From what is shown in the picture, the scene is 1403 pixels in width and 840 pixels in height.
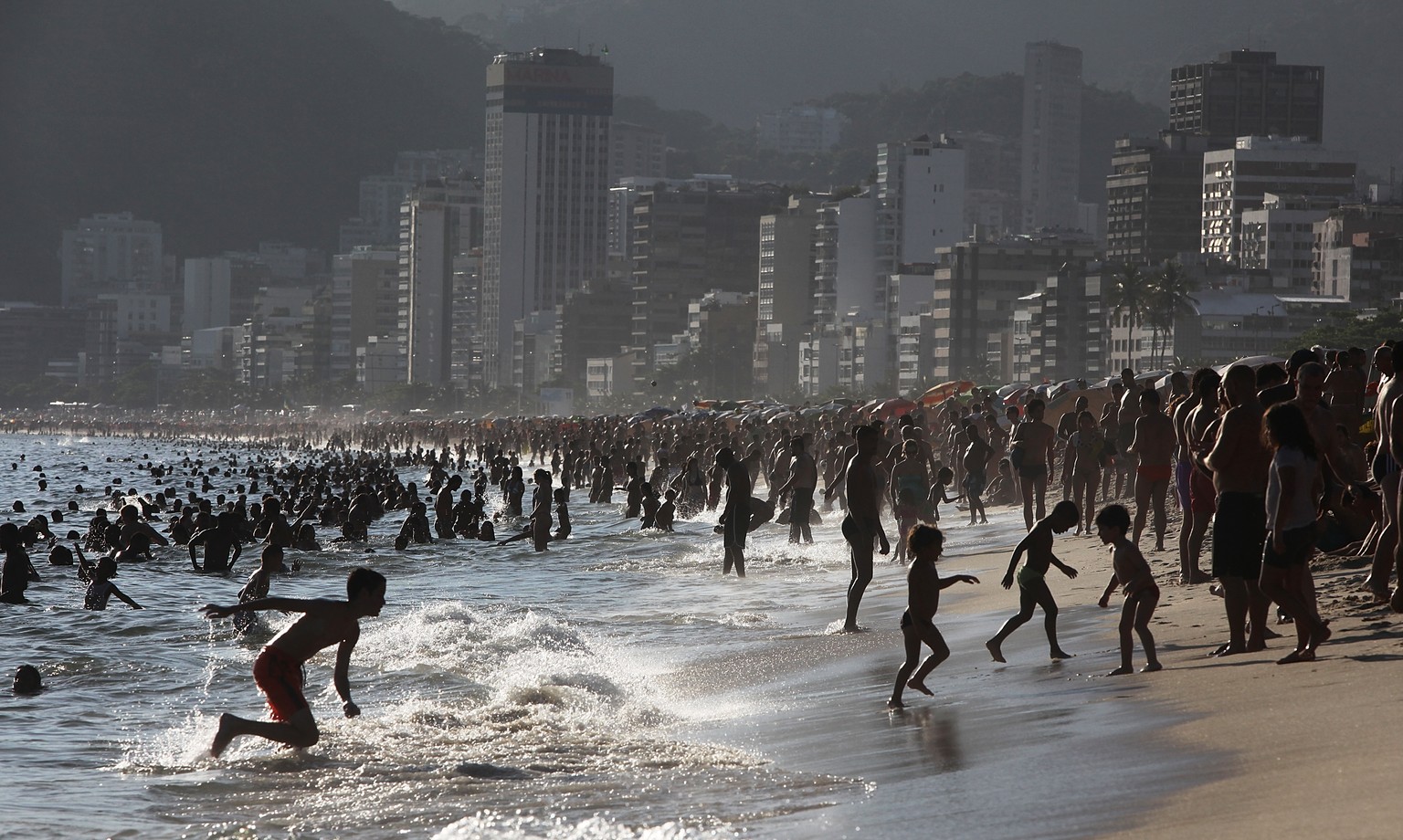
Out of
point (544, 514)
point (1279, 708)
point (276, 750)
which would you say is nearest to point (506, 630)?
point (276, 750)

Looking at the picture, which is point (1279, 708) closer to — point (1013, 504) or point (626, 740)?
point (626, 740)

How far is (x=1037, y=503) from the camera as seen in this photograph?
20.0m

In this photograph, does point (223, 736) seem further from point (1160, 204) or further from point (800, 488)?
point (1160, 204)

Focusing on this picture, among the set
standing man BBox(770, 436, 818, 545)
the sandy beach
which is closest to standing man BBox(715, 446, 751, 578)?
standing man BBox(770, 436, 818, 545)

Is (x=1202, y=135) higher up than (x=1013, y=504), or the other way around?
(x=1202, y=135)

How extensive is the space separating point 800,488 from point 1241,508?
12.7 m

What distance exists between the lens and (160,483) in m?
65.0

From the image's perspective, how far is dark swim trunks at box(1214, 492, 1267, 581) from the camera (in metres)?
9.36

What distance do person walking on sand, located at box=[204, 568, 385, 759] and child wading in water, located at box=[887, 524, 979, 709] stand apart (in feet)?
9.70

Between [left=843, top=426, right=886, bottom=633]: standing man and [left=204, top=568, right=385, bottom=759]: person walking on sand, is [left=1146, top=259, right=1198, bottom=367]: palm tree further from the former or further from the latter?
[left=204, top=568, right=385, bottom=759]: person walking on sand

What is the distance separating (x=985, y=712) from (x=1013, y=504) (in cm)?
1726

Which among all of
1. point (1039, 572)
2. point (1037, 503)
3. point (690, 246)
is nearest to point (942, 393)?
point (1037, 503)

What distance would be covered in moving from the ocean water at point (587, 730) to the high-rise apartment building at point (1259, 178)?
14323 centimetres

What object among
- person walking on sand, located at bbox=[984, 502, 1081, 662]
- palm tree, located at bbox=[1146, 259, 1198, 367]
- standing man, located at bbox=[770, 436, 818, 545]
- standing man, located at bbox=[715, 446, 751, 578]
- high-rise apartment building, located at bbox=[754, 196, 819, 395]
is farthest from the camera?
high-rise apartment building, located at bbox=[754, 196, 819, 395]
